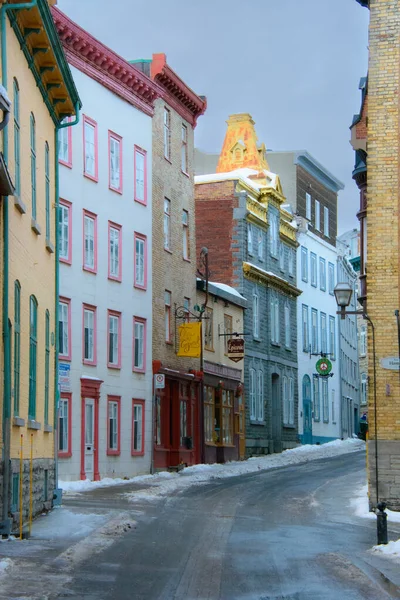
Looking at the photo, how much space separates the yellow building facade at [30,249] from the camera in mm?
17500

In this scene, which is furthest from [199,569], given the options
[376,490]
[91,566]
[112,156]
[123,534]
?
[112,156]

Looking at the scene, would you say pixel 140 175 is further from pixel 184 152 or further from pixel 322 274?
pixel 322 274

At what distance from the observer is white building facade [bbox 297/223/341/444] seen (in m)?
63.0

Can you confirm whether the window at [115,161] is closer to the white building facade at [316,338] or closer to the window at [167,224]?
the window at [167,224]

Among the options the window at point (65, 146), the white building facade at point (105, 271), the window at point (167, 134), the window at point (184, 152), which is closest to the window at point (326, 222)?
the window at point (184, 152)

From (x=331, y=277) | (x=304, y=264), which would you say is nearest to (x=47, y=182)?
(x=304, y=264)

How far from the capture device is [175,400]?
143 feet

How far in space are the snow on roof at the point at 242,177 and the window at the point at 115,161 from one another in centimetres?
1395

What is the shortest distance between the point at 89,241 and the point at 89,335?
2827mm

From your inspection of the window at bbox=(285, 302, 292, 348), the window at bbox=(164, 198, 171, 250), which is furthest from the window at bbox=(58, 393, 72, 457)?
the window at bbox=(285, 302, 292, 348)

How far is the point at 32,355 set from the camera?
67.9 ft

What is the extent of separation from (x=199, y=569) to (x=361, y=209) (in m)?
17.8

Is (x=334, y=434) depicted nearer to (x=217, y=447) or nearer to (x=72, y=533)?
(x=217, y=447)

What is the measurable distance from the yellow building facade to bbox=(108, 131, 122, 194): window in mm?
13546
